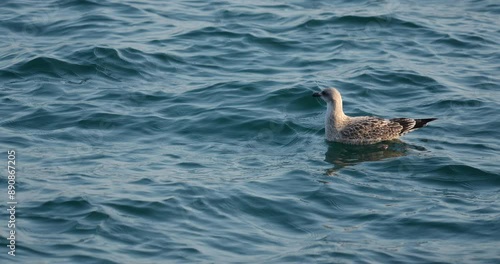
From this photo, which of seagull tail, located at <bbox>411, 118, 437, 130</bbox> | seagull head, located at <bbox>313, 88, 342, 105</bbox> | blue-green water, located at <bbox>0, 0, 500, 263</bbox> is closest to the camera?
blue-green water, located at <bbox>0, 0, 500, 263</bbox>

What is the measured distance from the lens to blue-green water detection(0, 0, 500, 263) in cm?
1098

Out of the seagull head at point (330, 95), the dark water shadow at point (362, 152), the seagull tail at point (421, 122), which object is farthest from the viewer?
the seagull head at point (330, 95)

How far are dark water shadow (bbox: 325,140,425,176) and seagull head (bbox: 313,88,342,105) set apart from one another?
0.69 m

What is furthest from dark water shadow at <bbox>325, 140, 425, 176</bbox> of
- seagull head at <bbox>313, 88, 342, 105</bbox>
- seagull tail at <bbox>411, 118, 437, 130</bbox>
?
seagull head at <bbox>313, 88, 342, 105</bbox>

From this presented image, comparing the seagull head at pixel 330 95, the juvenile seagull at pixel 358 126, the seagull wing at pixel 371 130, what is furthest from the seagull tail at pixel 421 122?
the seagull head at pixel 330 95

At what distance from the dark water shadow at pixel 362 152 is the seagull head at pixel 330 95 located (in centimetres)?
69

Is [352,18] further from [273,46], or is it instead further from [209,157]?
[209,157]

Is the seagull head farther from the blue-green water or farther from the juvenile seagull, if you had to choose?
the blue-green water

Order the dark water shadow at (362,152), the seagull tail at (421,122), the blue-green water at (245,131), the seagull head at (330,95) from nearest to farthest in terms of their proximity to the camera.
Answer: the blue-green water at (245,131), the dark water shadow at (362,152), the seagull tail at (421,122), the seagull head at (330,95)

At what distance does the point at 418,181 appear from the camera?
12.9 metres

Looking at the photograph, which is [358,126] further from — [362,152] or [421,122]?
[421,122]

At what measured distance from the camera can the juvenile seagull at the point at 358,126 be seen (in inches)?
568

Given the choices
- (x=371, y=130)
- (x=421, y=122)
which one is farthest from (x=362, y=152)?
(x=421, y=122)

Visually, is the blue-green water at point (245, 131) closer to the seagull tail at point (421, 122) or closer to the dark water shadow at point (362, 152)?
the dark water shadow at point (362, 152)
